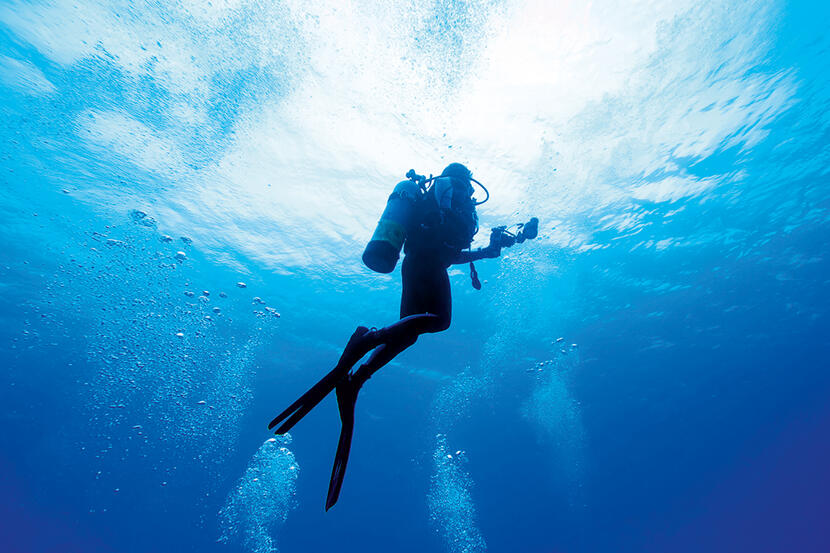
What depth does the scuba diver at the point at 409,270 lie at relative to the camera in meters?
2.67

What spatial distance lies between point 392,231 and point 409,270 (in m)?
0.47

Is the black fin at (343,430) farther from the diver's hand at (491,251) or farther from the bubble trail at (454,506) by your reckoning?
the bubble trail at (454,506)

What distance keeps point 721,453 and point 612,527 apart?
1866 centimetres

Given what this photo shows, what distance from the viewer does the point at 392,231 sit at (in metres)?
3.05

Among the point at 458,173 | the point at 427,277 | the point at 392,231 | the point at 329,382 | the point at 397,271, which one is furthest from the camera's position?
the point at 397,271

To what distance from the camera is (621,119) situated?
10727 millimetres

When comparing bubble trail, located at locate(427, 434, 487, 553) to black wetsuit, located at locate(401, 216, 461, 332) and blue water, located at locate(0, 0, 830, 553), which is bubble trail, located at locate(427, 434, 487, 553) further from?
black wetsuit, located at locate(401, 216, 461, 332)

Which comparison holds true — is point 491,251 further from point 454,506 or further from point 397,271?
point 454,506

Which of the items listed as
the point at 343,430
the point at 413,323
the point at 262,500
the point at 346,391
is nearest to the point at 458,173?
the point at 413,323

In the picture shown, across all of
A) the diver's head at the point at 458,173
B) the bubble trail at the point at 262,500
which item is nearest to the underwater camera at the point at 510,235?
the diver's head at the point at 458,173

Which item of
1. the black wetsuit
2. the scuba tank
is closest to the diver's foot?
the black wetsuit

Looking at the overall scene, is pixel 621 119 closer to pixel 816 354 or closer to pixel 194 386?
pixel 816 354

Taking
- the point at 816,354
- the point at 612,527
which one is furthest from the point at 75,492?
the point at 816,354

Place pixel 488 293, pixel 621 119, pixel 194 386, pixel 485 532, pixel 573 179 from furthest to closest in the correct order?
pixel 485 532
pixel 194 386
pixel 488 293
pixel 573 179
pixel 621 119
